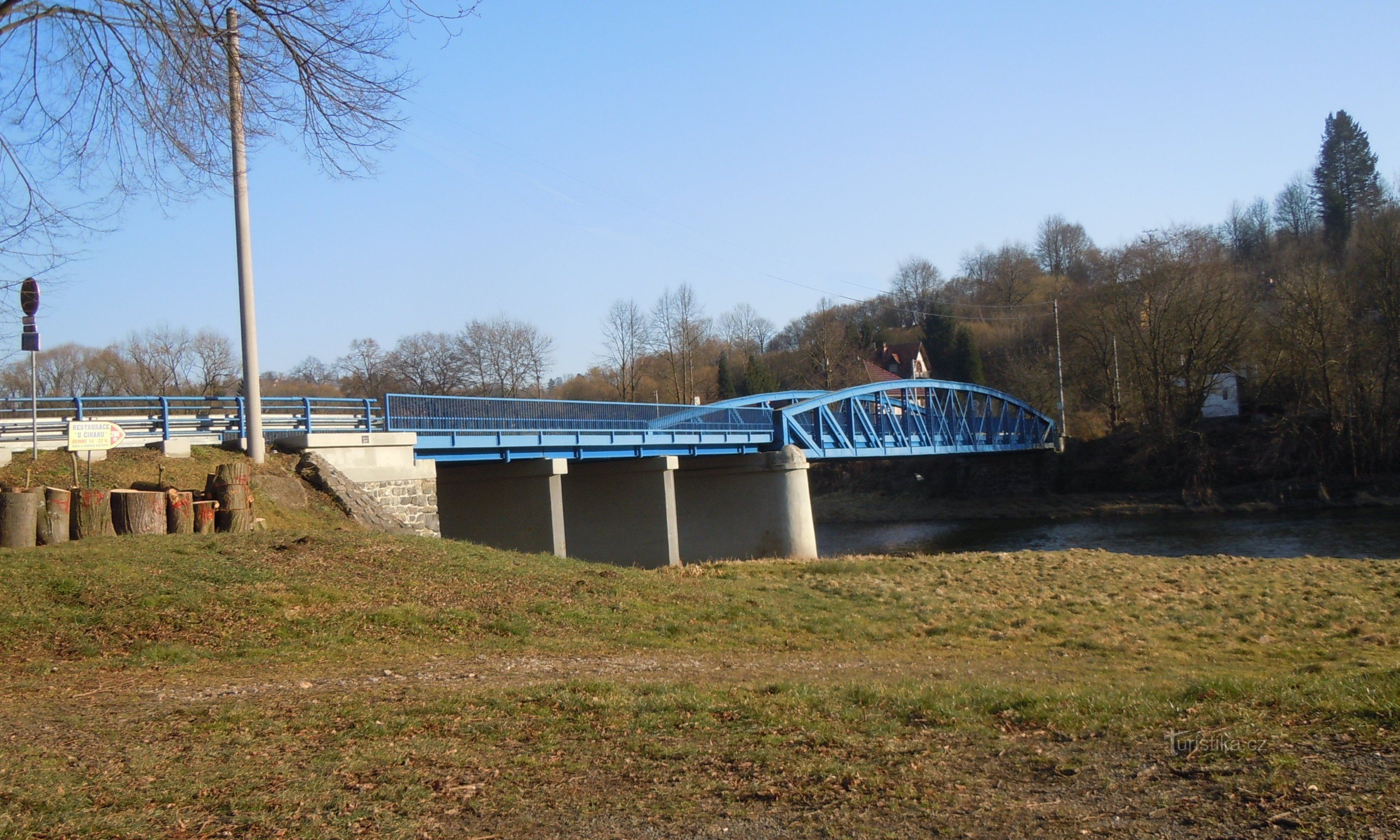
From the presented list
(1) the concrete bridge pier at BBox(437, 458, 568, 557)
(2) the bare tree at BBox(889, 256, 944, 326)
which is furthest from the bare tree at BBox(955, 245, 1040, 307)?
(1) the concrete bridge pier at BBox(437, 458, 568, 557)

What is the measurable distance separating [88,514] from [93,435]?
2705 millimetres

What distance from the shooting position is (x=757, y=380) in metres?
71.1

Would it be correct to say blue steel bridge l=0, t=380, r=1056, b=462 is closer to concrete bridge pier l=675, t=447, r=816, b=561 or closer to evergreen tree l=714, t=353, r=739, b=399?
concrete bridge pier l=675, t=447, r=816, b=561

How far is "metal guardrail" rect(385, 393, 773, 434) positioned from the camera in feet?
73.3

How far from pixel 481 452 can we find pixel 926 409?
2815 centimetres

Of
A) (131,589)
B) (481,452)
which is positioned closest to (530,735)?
(131,589)

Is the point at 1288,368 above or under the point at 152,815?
above

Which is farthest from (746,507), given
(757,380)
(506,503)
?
(757,380)

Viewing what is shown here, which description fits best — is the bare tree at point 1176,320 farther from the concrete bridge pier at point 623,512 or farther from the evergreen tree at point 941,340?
the concrete bridge pier at point 623,512

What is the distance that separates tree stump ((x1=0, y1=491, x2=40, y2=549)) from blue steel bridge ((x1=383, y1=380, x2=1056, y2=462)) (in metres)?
8.71

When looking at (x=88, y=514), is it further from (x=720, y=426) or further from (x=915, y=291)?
(x=915, y=291)

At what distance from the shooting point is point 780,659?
10.7 metres

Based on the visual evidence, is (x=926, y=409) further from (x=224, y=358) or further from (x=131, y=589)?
(x=131, y=589)

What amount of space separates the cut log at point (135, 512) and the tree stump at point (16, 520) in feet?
3.66
